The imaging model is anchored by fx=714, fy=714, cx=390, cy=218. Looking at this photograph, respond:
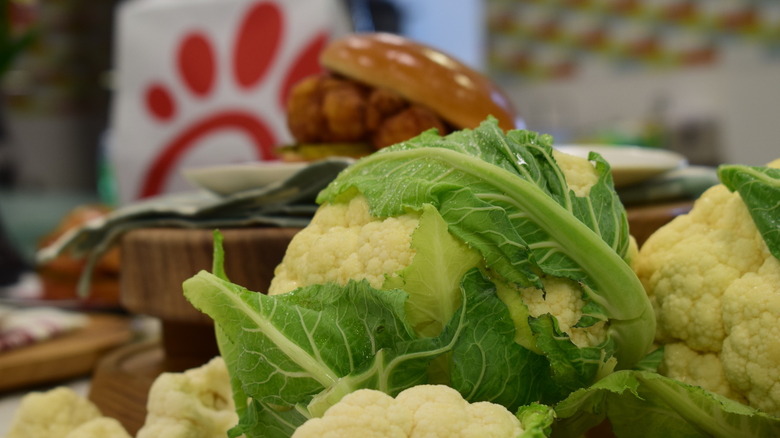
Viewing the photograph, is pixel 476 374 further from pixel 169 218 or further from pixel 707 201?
pixel 169 218

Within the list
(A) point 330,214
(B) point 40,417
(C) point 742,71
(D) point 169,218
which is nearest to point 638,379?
(A) point 330,214

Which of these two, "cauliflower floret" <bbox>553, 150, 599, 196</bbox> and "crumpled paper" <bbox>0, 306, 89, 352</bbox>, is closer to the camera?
"cauliflower floret" <bbox>553, 150, 599, 196</bbox>

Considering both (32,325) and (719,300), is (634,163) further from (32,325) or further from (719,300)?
(32,325)

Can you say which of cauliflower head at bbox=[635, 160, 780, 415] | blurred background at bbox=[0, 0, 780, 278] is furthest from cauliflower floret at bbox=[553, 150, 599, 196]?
blurred background at bbox=[0, 0, 780, 278]

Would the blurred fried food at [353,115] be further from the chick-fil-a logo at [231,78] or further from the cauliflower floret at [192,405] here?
the chick-fil-a logo at [231,78]

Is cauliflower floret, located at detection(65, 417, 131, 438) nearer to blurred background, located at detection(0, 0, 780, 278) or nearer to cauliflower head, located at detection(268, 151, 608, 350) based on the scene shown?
cauliflower head, located at detection(268, 151, 608, 350)

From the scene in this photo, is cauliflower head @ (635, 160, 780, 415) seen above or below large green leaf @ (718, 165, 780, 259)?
below

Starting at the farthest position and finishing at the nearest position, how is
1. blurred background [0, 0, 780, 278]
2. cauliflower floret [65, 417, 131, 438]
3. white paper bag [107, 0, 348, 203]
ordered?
blurred background [0, 0, 780, 278] → white paper bag [107, 0, 348, 203] → cauliflower floret [65, 417, 131, 438]
